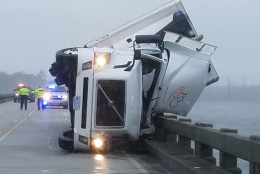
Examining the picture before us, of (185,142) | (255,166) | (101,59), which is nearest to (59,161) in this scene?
(101,59)

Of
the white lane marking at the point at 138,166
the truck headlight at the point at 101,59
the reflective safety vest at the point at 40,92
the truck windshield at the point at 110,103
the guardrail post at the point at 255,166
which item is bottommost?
the white lane marking at the point at 138,166

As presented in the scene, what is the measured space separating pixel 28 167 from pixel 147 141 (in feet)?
12.1

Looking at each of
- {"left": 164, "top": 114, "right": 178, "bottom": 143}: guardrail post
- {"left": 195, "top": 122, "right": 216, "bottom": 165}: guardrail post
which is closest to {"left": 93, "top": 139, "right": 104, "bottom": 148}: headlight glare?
{"left": 164, "top": 114, "right": 178, "bottom": 143}: guardrail post

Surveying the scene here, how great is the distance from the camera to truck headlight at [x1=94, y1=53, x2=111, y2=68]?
41.5 ft

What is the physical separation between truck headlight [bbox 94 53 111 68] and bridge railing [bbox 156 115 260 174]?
2.14m

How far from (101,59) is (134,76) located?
0.89 m

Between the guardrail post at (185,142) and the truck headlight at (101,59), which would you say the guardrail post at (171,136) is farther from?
the truck headlight at (101,59)

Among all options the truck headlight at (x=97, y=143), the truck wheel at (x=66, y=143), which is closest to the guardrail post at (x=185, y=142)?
the truck headlight at (x=97, y=143)

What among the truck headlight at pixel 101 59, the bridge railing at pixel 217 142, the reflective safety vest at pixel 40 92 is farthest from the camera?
the reflective safety vest at pixel 40 92

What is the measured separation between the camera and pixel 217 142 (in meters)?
9.25

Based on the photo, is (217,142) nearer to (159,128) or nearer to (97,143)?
(97,143)

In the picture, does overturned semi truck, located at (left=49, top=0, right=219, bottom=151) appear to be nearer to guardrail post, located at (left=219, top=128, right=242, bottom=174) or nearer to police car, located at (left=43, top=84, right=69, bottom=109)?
guardrail post, located at (left=219, top=128, right=242, bottom=174)

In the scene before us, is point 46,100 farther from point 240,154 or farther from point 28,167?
point 240,154

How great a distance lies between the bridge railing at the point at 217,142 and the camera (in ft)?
24.9
